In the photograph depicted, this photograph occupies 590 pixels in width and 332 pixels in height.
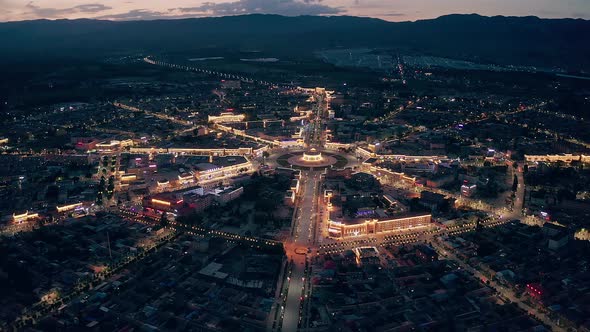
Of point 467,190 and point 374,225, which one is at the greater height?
point 467,190

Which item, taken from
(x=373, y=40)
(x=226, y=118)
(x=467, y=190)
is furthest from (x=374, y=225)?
(x=373, y=40)

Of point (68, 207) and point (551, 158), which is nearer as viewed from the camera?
point (68, 207)

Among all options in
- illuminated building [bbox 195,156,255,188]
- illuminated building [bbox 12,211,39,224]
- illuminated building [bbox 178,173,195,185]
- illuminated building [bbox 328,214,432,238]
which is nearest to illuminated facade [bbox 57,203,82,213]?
illuminated building [bbox 12,211,39,224]

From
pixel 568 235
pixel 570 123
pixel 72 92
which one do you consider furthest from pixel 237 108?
pixel 568 235

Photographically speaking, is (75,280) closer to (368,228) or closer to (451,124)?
(368,228)

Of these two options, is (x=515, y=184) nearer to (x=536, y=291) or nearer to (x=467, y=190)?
(x=467, y=190)

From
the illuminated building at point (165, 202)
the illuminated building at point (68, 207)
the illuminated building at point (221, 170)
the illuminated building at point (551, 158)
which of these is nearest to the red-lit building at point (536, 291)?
the illuminated building at point (165, 202)
